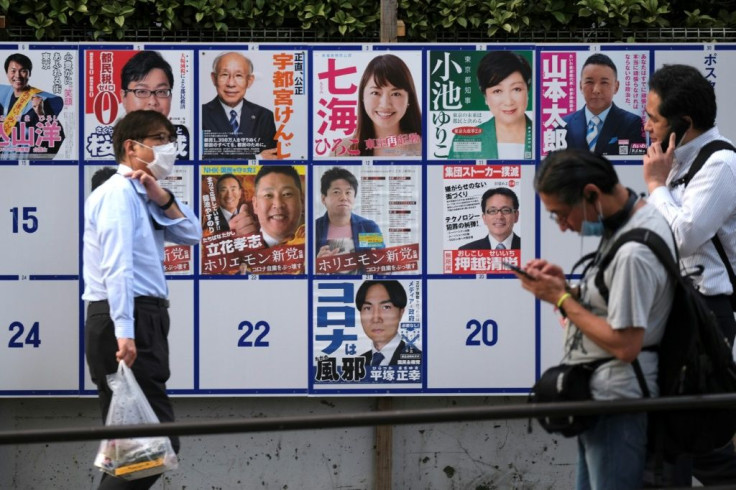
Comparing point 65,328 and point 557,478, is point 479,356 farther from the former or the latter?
point 65,328

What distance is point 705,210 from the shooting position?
4211 millimetres

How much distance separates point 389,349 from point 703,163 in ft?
7.44

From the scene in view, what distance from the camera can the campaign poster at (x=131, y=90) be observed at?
19.6 feet

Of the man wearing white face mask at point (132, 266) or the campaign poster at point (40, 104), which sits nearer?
the man wearing white face mask at point (132, 266)

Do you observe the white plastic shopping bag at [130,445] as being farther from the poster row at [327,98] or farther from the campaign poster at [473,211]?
the campaign poster at [473,211]

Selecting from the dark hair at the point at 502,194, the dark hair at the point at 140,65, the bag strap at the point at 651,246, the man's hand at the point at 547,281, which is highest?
the dark hair at the point at 140,65

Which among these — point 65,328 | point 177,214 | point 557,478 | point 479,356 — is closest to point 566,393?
point 177,214

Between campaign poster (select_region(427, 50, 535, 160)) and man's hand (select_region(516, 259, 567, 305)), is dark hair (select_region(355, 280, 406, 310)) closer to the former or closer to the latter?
campaign poster (select_region(427, 50, 535, 160))

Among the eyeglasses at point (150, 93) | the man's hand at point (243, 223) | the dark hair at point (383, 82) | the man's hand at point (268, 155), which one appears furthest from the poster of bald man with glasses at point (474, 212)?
the eyeglasses at point (150, 93)

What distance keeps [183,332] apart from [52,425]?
36.9 inches

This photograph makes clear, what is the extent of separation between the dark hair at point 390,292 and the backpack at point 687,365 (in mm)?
2578

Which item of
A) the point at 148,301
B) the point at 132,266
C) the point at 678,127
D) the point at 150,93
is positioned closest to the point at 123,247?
the point at 132,266

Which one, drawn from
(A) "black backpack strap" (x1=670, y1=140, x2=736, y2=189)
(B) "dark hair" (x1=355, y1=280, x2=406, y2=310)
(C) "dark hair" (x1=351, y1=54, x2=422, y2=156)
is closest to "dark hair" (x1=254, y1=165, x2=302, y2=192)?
(C) "dark hair" (x1=351, y1=54, x2=422, y2=156)

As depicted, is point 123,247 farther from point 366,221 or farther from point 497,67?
point 497,67
